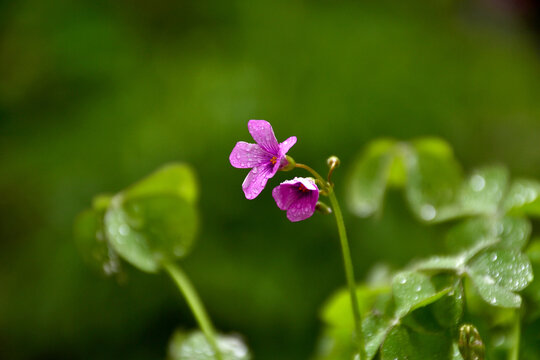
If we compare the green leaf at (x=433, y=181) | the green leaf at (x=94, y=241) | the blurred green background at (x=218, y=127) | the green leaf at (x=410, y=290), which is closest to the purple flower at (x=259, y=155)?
the green leaf at (x=410, y=290)

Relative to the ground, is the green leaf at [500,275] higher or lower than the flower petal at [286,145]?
lower

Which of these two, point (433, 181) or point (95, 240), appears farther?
point (433, 181)

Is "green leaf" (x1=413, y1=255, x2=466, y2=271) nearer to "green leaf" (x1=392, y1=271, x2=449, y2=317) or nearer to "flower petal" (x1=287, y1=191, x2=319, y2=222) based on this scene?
"green leaf" (x1=392, y1=271, x2=449, y2=317)

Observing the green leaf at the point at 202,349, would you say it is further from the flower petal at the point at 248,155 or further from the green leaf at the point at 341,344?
the flower petal at the point at 248,155

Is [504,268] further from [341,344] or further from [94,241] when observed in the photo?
[94,241]

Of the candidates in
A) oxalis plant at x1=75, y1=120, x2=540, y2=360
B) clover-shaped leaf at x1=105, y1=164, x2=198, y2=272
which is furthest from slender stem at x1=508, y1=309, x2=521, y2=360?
clover-shaped leaf at x1=105, y1=164, x2=198, y2=272

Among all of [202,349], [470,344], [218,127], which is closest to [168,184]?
[202,349]

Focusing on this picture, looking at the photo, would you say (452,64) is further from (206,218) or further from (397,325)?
(397,325)
